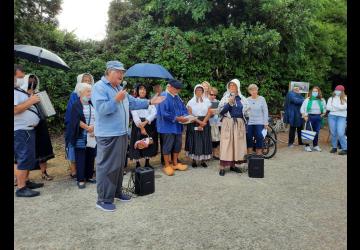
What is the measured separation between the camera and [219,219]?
4.32 m

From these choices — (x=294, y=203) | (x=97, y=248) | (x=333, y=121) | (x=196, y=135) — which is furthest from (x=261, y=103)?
(x=97, y=248)

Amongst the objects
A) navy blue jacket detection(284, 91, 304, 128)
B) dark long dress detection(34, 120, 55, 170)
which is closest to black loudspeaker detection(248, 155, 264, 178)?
navy blue jacket detection(284, 91, 304, 128)

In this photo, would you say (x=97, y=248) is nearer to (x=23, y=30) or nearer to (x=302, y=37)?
(x=23, y=30)

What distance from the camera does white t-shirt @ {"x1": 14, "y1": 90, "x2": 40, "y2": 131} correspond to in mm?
4918

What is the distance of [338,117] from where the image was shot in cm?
901

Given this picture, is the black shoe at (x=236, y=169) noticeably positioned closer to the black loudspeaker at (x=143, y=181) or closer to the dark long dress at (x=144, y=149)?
the dark long dress at (x=144, y=149)

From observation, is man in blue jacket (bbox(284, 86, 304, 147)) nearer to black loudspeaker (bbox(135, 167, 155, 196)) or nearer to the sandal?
black loudspeaker (bbox(135, 167, 155, 196))

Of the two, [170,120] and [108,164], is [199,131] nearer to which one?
[170,120]

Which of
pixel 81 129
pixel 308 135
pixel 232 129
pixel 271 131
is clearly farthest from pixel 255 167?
pixel 81 129

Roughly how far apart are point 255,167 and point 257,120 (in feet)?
5.92

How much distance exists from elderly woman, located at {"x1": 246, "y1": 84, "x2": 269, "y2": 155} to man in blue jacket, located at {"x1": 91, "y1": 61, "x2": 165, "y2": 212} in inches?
161

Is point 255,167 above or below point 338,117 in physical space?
below

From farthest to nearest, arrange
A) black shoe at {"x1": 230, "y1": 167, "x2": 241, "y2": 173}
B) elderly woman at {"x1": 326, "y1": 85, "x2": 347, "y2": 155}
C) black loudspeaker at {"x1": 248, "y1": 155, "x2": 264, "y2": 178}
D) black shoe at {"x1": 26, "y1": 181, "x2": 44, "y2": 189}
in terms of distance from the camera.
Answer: elderly woman at {"x1": 326, "y1": 85, "x2": 347, "y2": 155}
black shoe at {"x1": 230, "y1": 167, "x2": 241, "y2": 173}
black loudspeaker at {"x1": 248, "y1": 155, "x2": 264, "y2": 178}
black shoe at {"x1": 26, "y1": 181, "x2": 44, "y2": 189}
